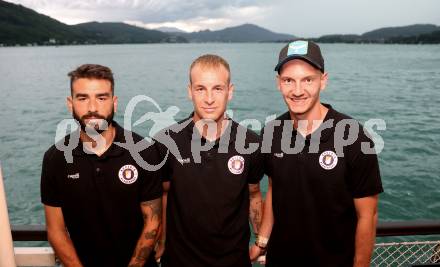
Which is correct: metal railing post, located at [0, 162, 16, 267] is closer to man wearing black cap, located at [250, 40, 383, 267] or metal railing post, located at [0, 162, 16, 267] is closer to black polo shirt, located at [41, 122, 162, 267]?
black polo shirt, located at [41, 122, 162, 267]

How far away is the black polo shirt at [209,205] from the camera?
3.58 metres

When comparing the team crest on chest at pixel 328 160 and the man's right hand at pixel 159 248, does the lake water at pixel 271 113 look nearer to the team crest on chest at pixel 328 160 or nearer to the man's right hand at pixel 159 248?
the team crest on chest at pixel 328 160

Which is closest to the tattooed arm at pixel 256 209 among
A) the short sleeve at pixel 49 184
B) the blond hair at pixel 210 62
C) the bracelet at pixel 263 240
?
the bracelet at pixel 263 240

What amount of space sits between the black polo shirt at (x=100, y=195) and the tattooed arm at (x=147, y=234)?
0.07 m

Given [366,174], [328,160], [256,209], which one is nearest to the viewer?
[366,174]

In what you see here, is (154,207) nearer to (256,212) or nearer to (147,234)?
(147,234)

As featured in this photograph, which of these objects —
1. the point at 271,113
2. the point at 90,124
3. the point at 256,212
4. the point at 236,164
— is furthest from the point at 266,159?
the point at 271,113

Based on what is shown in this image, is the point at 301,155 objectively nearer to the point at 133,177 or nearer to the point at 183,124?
the point at 183,124

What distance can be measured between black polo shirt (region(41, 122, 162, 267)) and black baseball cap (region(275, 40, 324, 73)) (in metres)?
1.71

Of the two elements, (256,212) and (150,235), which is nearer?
(150,235)

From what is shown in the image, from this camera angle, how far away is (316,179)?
353 cm

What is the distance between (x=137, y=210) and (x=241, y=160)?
3.92 ft

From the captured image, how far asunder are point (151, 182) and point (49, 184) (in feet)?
3.22

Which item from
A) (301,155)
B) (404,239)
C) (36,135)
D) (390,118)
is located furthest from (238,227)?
(390,118)
